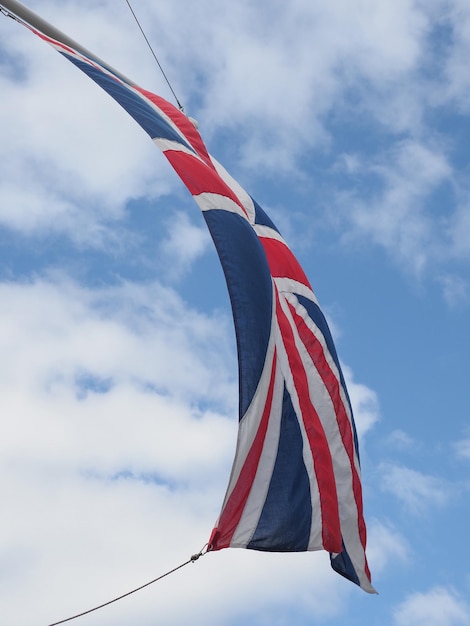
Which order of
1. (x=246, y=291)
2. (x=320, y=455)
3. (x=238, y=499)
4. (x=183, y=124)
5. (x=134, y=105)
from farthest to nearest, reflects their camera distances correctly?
(x=183, y=124)
(x=134, y=105)
(x=320, y=455)
(x=246, y=291)
(x=238, y=499)

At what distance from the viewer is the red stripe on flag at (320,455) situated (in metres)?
12.6

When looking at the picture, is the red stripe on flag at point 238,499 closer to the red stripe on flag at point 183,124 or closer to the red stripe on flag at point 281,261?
the red stripe on flag at point 281,261

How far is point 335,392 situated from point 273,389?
2654mm

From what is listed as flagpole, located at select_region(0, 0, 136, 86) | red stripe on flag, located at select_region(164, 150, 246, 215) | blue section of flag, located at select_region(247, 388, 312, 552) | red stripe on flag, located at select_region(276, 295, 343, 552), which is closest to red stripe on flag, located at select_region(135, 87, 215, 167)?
flagpole, located at select_region(0, 0, 136, 86)

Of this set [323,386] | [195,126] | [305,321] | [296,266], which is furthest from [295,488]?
[195,126]

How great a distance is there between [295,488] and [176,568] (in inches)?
99.6

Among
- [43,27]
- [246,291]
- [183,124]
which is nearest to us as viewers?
[246,291]

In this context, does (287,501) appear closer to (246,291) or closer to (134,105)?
(246,291)

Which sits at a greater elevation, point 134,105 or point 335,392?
point 134,105

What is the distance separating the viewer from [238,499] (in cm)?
1091

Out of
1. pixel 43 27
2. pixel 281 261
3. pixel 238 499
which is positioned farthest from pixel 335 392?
pixel 43 27

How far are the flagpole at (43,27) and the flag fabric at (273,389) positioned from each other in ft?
0.49

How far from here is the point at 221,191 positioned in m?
13.3

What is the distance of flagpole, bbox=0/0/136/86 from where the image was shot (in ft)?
48.0
